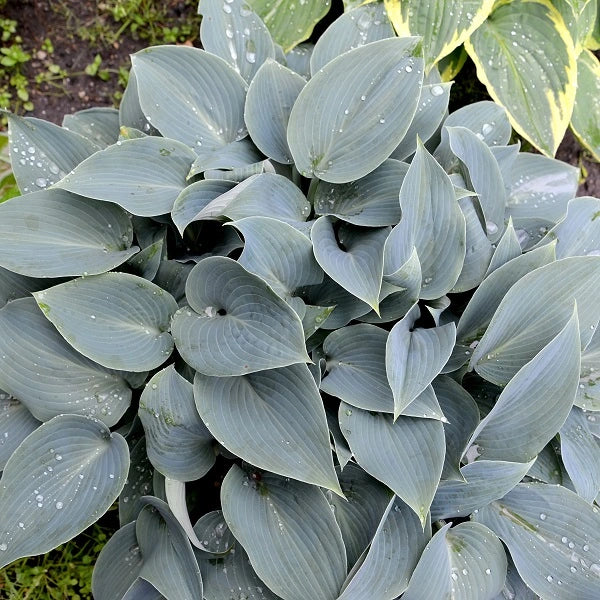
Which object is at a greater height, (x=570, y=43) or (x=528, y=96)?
(x=570, y=43)

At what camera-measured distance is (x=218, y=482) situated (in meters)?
1.50

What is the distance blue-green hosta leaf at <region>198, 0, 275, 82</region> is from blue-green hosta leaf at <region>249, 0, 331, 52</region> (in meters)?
0.36

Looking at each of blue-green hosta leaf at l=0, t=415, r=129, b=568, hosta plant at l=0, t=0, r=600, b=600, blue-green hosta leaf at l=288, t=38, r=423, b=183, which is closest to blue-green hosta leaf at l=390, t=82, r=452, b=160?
hosta plant at l=0, t=0, r=600, b=600

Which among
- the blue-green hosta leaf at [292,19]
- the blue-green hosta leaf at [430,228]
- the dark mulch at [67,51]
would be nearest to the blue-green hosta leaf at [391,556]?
the blue-green hosta leaf at [430,228]

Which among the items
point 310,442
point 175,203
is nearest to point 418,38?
point 175,203

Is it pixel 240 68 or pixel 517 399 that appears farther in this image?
pixel 240 68

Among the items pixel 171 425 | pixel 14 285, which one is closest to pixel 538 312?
pixel 171 425

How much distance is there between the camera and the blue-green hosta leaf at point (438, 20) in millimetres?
1849

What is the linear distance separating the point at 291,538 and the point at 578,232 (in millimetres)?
979

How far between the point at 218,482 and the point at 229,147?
815mm

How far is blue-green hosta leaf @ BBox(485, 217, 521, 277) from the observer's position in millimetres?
1377

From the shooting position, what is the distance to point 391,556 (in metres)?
1.24

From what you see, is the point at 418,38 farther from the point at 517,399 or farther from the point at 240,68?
the point at 517,399

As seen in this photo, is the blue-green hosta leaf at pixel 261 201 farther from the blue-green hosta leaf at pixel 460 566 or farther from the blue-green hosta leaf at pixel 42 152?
the blue-green hosta leaf at pixel 460 566
